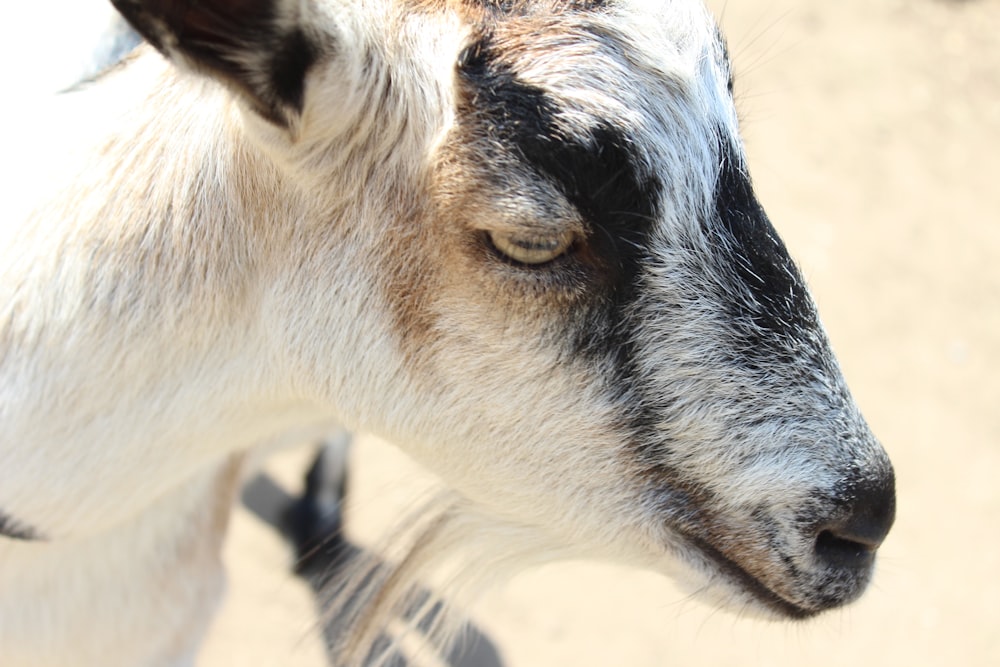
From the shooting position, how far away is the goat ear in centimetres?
147

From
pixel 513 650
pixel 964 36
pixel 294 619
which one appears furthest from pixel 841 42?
pixel 294 619

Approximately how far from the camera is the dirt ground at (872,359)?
391 cm

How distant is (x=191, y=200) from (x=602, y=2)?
2.68 feet

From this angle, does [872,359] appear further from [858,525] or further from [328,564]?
[858,525]

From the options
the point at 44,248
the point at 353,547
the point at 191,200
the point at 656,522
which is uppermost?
the point at 191,200

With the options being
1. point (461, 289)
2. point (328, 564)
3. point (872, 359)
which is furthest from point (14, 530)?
point (872, 359)

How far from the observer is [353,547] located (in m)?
3.91

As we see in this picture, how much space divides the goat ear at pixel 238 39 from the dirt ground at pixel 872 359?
1197 mm

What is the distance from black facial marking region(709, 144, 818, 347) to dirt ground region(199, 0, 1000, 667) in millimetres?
652

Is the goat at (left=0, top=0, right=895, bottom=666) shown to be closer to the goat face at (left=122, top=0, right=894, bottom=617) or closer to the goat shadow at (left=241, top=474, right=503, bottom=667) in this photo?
the goat face at (left=122, top=0, right=894, bottom=617)

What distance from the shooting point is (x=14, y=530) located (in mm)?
2008

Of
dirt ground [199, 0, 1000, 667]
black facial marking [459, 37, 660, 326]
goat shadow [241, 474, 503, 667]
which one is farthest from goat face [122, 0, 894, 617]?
goat shadow [241, 474, 503, 667]

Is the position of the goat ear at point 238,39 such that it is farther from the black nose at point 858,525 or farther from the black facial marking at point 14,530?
the black nose at point 858,525

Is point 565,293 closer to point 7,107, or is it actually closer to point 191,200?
point 191,200
